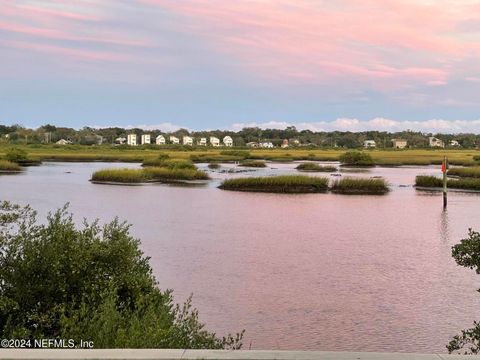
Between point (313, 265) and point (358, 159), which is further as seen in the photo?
point (358, 159)

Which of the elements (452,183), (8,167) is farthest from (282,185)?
(8,167)

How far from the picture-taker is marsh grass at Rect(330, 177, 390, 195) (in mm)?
45062

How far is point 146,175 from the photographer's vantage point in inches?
2162

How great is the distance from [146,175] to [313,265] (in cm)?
3882

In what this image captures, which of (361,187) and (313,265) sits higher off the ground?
(361,187)

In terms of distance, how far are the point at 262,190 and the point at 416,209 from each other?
13.6m

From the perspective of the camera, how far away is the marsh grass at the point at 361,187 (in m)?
45.1

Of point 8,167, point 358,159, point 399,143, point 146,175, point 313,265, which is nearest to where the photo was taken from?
point 313,265

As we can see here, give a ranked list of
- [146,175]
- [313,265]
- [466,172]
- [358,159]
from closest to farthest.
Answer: [313,265] < [146,175] < [466,172] < [358,159]

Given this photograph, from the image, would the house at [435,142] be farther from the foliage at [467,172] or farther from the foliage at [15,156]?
the foliage at [15,156]

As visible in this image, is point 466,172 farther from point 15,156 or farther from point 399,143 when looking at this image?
A: point 399,143

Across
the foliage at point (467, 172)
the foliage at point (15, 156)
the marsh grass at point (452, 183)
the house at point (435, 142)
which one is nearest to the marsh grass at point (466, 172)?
the foliage at point (467, 172)

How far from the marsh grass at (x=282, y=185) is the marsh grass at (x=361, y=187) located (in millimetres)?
1269

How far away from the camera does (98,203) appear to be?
3578 cm
